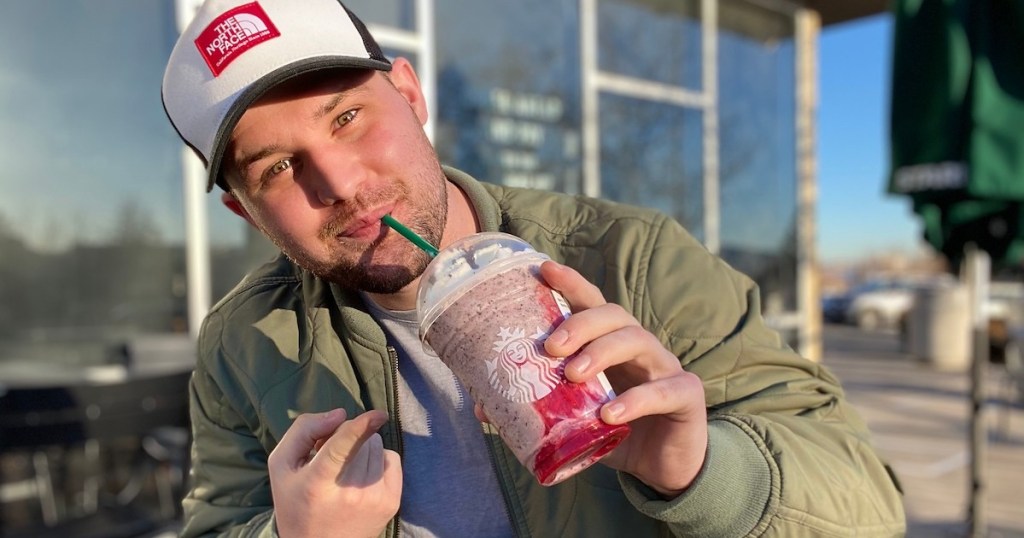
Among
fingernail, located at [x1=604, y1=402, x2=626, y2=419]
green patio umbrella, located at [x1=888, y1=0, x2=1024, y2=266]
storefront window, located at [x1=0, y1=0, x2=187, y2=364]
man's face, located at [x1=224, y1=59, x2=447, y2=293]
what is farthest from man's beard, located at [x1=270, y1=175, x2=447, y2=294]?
storefront window, located at [x1=0, y1=0, x2=187, y2=364]

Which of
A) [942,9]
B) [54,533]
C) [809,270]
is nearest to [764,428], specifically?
[54,533]

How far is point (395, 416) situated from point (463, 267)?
418 mm

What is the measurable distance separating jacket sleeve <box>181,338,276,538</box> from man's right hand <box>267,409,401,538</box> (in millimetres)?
320

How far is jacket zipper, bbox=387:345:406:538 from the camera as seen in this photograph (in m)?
1.24

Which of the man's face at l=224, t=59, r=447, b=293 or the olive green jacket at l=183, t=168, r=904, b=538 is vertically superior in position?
the man's face at l=224, t=59, r=447, b=293

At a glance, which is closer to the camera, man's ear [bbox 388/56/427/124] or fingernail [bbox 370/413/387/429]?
fingernail [bbox 370/413/387/429]

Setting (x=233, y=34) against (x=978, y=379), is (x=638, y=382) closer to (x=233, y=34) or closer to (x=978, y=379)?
(x=233, y=34)

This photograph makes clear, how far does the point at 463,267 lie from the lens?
96cm

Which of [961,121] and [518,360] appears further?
[961,121]

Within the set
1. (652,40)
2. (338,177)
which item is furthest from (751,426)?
(652,40)

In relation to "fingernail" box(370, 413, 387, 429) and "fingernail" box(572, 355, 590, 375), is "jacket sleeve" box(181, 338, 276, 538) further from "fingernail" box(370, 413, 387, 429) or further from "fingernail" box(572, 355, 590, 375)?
"fingernail" box(572, 355, 590, 375)

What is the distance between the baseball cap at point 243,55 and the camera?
3.64 feet

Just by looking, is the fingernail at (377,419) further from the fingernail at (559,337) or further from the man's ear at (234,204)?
the man's ear at (234,204)

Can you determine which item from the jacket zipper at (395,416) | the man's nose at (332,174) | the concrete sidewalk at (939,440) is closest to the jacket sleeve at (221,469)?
the jacket zipper at (395,416)
